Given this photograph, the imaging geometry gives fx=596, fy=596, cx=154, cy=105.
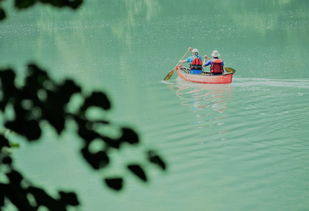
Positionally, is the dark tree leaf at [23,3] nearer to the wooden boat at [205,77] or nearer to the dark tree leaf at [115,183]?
the dark tree leaf at [115,183]

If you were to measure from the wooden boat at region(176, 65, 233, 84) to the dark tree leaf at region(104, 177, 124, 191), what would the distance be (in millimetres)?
15477

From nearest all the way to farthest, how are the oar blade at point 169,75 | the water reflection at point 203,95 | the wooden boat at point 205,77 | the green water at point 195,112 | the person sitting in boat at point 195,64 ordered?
the green water at point 195,112 → the water reflection at point 203,95 → the wooden boat at point 205,77 → the person sitting in boat at point 195,64 → the oar blade at point 169,75

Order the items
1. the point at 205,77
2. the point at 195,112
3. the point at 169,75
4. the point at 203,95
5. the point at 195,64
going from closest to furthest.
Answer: the point at 195,112 < the point at 203,95 < the point at 205,77 < the point at 195,64 < the point at 169,75

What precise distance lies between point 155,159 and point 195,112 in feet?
42.4

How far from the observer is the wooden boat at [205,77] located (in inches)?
656

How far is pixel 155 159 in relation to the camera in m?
1.18

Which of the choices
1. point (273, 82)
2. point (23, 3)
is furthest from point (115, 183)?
point (273, 82)

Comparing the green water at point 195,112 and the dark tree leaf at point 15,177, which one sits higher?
the dark tree leaf at point 15,177

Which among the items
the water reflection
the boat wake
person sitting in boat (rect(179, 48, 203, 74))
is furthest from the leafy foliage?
person sitting in boat (rect(179, 48, 203, 74))

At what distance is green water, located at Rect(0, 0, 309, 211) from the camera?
8.73m

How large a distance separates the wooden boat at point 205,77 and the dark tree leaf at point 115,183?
15.5 meters

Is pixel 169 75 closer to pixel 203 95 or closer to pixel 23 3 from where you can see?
pixel 203 95

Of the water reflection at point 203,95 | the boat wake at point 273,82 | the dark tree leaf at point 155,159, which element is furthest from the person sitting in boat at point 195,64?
the dark tree leaf at point 155,159

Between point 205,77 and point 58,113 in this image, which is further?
point 205,77
